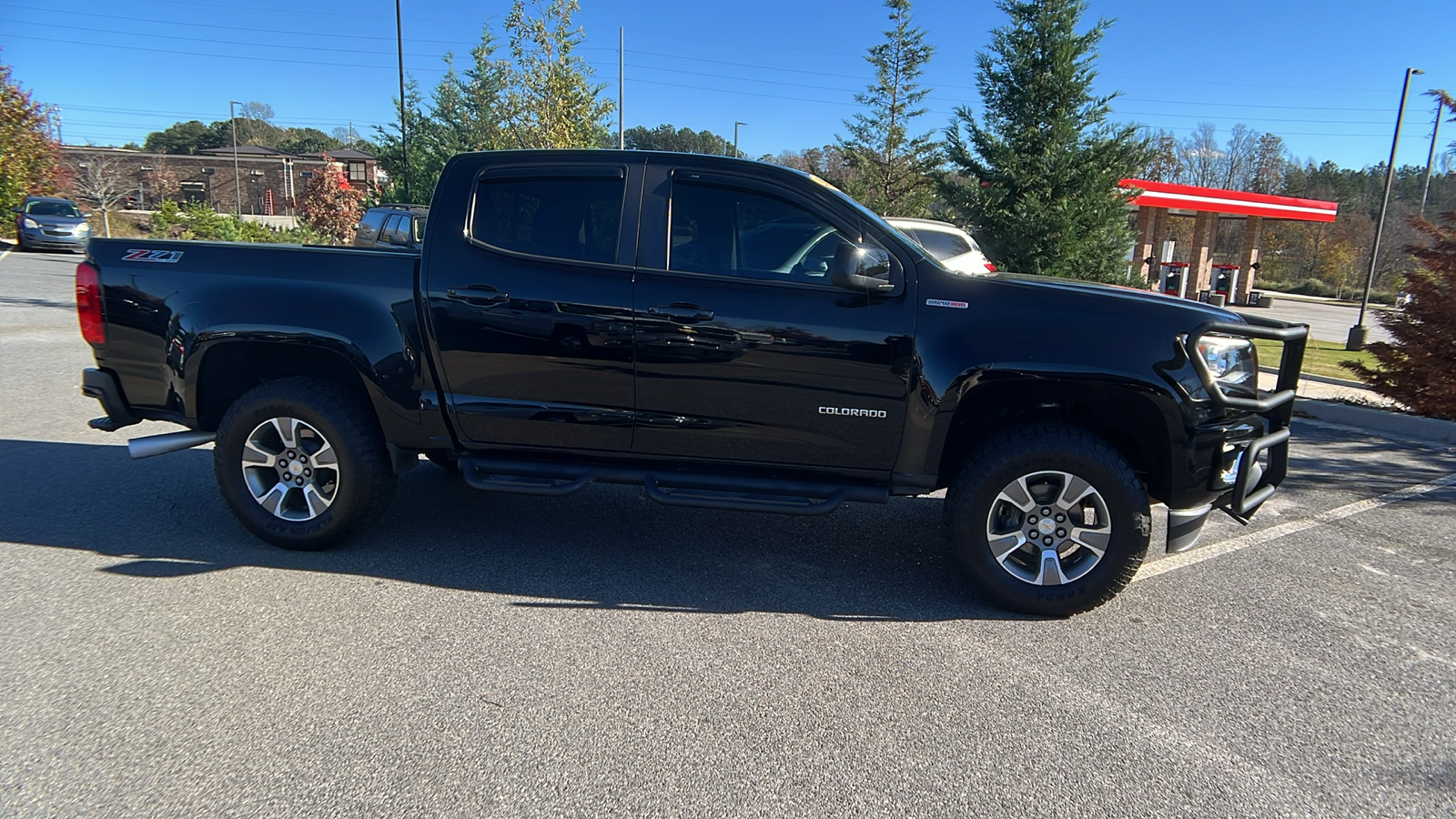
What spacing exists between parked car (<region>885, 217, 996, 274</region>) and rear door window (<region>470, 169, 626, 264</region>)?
743cm

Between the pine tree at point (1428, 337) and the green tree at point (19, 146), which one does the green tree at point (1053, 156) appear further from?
the green tree at point (19, 146)

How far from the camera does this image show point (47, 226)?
26.7 metres

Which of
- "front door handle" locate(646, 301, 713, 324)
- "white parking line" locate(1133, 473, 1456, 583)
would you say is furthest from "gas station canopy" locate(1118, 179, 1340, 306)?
"front door handle" locate(646, 301, 713, 324)

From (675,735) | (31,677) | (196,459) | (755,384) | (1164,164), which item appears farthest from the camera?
(1164,164)

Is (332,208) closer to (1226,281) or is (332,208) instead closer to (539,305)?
(539,305)

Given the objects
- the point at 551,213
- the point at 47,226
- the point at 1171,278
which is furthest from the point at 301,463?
the point at 47,226

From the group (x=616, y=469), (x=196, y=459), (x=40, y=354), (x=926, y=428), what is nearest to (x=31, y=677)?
(x=616, y=469)

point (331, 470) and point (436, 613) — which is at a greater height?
point (331, 470)

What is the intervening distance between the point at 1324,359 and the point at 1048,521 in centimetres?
1580

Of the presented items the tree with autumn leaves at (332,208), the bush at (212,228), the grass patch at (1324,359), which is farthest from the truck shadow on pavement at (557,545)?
the tree with autumn leaves at (332,208)

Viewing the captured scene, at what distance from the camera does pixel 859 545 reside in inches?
197

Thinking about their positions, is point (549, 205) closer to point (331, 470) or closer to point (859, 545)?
point (331, 470)

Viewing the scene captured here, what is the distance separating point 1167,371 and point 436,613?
3.47 meters

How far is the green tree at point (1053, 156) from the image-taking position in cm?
1691
